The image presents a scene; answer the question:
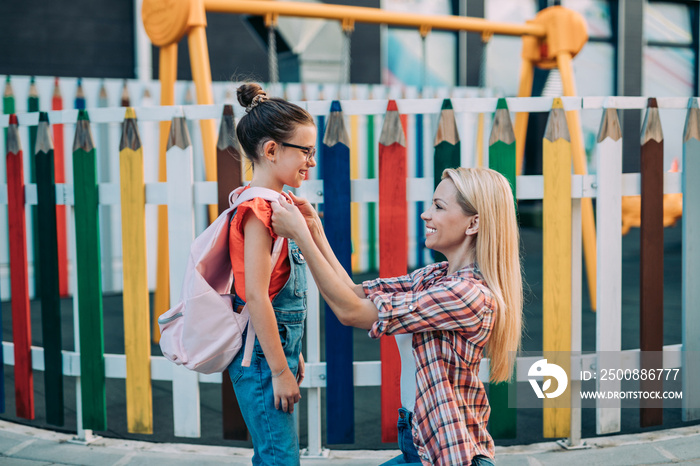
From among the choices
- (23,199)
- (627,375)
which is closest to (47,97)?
(23,199)

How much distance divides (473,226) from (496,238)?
7 centimetres

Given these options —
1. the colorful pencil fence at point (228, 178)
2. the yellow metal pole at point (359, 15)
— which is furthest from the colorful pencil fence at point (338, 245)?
the yellow metal pole at point (359, 15)

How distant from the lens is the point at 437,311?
1.61 m

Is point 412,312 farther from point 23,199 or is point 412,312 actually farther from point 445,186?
point 23,199

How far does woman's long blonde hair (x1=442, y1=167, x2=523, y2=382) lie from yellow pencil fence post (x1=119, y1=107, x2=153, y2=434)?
1.57 metres

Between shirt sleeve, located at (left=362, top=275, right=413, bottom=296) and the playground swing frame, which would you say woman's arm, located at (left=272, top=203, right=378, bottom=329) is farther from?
the playground swing frame

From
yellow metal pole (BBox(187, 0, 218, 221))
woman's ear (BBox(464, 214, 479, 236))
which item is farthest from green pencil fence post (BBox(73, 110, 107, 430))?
woman's ear (BBox(464, 214, 479, 236))

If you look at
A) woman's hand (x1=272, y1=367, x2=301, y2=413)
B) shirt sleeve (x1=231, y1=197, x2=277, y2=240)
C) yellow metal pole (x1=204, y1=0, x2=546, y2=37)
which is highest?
yellow metal pole (x1=204, y1=0, x2=546, y2=37)

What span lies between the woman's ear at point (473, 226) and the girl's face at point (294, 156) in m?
0.44

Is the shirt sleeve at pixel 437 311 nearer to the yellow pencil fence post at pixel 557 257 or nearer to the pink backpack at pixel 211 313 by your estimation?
the pink backpack at pixel 211 313

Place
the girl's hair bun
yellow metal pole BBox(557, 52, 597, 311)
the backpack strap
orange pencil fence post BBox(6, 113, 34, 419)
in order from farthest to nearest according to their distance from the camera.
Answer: yellow metal pole BBox(557, 52, 597, 311)
orange pencil fence post BBox(6, 113, 34, 419)
the girl's hair bun
the backpack strap

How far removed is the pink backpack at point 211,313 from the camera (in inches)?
68.4

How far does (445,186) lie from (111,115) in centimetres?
167

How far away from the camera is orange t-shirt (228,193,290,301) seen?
5.49 ft
